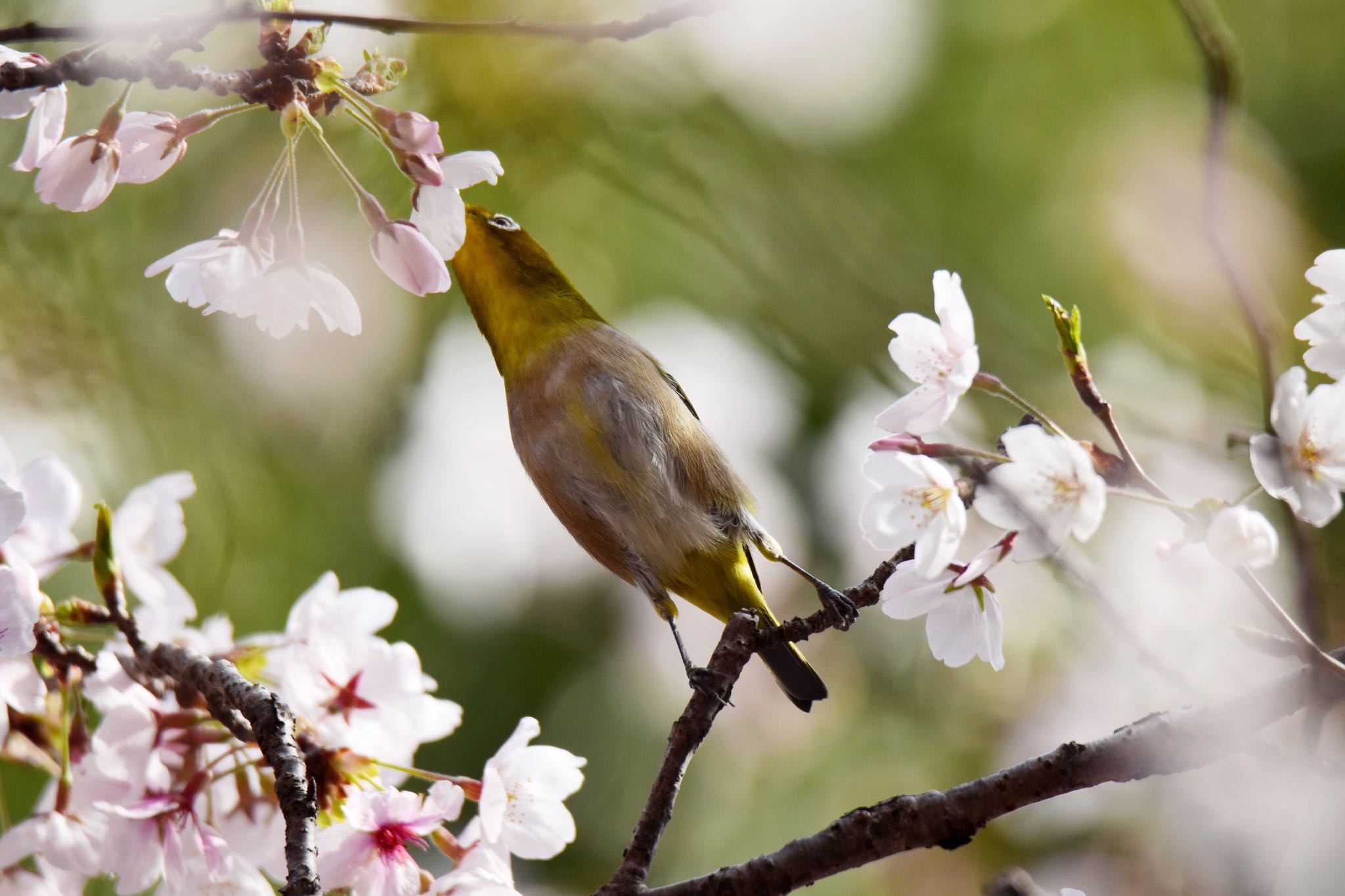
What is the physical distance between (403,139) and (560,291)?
0.86 metres

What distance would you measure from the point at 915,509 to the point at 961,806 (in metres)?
0.26

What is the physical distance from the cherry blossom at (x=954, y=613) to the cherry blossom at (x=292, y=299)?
61cm

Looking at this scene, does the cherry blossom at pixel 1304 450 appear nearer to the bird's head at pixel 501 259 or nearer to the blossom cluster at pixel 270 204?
the blossom cluster at pixel 270 204

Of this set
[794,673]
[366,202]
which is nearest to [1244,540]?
[366,202]

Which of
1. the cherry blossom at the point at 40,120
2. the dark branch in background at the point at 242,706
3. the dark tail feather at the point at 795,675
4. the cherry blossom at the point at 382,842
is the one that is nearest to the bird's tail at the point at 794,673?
the dark tail feather at the point at 795,675

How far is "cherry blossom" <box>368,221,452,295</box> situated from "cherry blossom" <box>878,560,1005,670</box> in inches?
21.4

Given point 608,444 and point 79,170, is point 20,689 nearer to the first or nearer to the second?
point 79,170

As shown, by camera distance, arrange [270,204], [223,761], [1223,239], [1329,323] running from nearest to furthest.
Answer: [1223,239], [1329,323], [270,204], [223,761]

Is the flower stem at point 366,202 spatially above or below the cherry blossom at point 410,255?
above

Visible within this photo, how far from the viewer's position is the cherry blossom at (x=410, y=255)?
3.59 feet

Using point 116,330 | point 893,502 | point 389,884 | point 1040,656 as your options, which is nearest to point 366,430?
point 116,330

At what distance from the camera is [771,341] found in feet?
6.86

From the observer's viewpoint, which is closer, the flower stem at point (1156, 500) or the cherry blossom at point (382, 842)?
the flower stem at point (1156, 500)

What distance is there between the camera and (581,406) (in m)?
1.75
